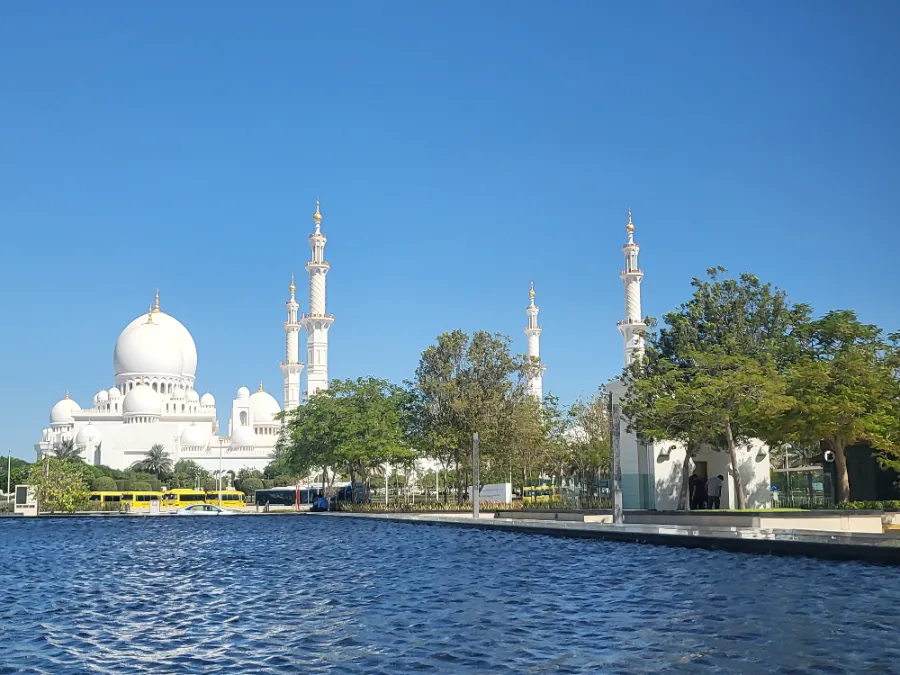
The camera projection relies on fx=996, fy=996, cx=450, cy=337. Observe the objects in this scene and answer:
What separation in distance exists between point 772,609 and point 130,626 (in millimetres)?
8051

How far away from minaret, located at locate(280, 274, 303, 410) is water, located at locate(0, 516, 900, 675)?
223 ft

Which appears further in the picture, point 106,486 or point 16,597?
point 106,486

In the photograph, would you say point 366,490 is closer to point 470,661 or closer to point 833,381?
point 833,381

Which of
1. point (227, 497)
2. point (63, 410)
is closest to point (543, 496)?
point (227, 497)

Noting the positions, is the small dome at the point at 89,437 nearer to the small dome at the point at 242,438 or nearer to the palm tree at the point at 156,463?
the palm tree at the point at 156,463

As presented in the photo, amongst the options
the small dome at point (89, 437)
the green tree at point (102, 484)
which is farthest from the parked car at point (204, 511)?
the small dome at point (89, 437)

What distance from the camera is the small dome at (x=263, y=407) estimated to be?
106m

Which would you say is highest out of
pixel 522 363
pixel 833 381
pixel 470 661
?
pixel 522 363

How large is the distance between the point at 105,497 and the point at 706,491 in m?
50.3

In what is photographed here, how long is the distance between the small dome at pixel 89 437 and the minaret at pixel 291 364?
21.9 m

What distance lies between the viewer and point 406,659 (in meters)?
9.88

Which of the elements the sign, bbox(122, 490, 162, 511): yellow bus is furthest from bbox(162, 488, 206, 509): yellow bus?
the sign

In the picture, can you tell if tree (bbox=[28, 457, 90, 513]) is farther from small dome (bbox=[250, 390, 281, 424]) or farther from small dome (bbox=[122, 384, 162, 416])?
small dome (bbox=[250, 390, 281, 424])

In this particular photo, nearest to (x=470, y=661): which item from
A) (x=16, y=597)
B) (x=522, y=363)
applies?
(x=16, y=597)
